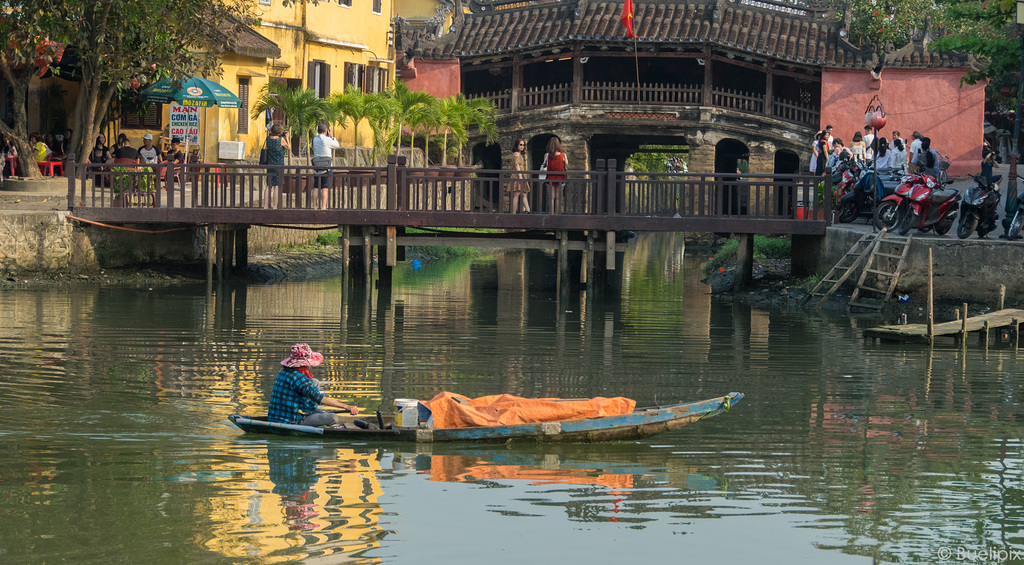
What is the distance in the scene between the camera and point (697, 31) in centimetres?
3500

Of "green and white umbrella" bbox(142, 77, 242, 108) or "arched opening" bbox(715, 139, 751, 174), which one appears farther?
"arched opening" bbox(715, 139, 751, 174)

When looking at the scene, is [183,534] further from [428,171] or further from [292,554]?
[428,171]

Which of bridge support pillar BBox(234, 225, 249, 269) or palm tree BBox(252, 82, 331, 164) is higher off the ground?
palm tree BBox(252, 82, 331, 164)

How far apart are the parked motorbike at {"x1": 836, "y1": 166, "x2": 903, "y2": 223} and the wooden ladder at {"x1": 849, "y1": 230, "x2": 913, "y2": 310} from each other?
1.60 meters

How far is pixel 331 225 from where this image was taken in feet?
78.2

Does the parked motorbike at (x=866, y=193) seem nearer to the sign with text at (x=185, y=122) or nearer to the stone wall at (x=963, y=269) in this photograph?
the stone wall at (x=963, y=269)

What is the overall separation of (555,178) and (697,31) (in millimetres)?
13715

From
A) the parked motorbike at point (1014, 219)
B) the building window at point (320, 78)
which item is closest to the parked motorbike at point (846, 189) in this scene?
the parked motorbike at point (1014, 219)

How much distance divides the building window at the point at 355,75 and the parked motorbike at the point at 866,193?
56.1 feet

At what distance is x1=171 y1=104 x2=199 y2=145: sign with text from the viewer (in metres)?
24.8

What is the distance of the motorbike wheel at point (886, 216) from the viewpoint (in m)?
20.9

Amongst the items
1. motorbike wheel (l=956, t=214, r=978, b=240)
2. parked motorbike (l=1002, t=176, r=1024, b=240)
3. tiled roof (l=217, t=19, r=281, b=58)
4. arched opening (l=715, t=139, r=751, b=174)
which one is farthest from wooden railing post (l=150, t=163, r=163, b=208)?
arched opening (l=715, t=139, r=751, b=174)

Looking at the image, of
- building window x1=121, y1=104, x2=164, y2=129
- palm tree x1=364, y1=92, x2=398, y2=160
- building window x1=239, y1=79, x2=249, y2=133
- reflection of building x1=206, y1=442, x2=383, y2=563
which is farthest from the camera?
palm tree x1=364, y1=92, x2=398, y2=160

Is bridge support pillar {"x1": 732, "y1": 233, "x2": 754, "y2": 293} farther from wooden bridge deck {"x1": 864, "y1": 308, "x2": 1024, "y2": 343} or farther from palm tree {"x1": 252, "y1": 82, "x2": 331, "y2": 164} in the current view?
palm tree {"x1": 252, "y1": 82, "x2": 331, "y2": 164}
